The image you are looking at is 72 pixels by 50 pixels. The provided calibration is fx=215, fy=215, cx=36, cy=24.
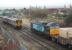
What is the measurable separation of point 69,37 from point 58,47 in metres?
1.32

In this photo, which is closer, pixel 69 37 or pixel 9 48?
pixel 9 48

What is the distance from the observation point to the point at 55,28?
21.9 meters

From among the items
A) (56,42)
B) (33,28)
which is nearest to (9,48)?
(56,42)

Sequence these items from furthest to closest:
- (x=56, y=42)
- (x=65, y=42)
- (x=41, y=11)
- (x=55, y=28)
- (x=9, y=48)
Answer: (x=41, y=11), (x=55, y=28), (x=56, y=42), (x=65, y=42), (x=9, y=48)

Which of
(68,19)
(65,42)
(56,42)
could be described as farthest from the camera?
(68,19)

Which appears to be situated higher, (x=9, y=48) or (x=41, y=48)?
(x=9, y=48)

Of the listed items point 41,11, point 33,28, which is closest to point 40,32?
point 33,28

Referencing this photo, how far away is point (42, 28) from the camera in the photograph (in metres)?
23.9

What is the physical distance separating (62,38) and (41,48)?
6.35 ft

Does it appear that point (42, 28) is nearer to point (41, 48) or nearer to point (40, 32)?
point (40, 32)

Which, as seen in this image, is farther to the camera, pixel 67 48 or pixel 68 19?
pixel 68 19

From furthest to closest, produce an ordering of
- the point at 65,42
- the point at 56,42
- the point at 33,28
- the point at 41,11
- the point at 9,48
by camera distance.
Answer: the point at 41,11
the point at 33,28
the point at 56,42
the point at 65,42
the point at 9,48

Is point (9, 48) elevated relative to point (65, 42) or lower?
elevated

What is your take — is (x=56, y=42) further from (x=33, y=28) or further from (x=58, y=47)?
(x=33, y=28)
